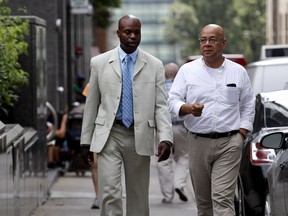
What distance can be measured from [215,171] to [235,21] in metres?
91.1

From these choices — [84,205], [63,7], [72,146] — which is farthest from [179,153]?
[63,7]

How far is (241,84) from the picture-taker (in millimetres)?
9367

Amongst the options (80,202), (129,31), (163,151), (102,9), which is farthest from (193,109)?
(102,9)

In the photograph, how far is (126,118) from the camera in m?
8.85

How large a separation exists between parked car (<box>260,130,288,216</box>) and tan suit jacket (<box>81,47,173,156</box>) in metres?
0.81

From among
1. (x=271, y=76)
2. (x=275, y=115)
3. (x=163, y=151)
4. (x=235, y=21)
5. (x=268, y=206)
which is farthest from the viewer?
(x=235, y=21)

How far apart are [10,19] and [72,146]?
681 centimetres

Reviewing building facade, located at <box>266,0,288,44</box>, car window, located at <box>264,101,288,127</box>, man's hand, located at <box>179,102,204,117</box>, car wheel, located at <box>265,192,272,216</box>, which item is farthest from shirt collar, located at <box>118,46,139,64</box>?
building facade, located at <box>266,0,288,44</box>

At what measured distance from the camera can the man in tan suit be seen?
8.77m

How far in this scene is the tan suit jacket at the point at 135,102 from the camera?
28.9 feet

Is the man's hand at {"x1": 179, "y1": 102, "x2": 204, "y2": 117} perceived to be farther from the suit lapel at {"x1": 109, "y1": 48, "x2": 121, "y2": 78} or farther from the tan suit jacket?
the suit lapel at {"x1": 109, "y1": 48, "x2": 121, "y2": 78}

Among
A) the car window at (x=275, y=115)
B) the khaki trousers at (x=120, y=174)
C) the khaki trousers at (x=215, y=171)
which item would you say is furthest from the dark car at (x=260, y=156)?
the khaki trousers at (x=120, y=174)

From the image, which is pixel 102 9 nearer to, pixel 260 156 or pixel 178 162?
pixel 178 162

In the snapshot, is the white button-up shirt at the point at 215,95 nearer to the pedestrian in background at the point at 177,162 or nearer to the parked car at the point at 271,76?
the parked car at the point at 271,76
